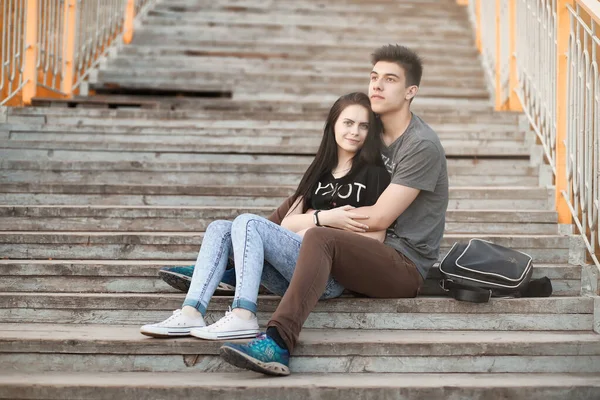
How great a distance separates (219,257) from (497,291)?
115cm

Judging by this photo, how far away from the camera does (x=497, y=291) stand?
9.89 ft

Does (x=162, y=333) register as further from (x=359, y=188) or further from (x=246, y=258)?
(x=359, y=188)

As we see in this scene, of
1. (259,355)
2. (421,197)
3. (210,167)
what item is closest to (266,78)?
(210,167)

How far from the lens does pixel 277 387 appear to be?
8.18 ft

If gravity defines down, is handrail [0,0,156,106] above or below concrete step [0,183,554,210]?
above

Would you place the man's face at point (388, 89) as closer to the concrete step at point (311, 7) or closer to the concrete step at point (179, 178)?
the concrete step at point (179, 178)

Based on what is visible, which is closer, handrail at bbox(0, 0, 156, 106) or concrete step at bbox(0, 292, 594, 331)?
concrete step at bbox(0, 292, 594, 331)

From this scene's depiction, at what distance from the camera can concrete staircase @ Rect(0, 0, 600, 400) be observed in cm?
268

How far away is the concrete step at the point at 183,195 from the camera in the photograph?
3971 millimetres

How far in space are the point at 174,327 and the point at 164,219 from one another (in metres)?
1.11

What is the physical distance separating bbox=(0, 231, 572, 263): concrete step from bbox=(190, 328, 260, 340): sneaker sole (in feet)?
2.71

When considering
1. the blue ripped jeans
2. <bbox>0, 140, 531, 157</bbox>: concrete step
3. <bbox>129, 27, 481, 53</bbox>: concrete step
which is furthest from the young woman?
<bbox>129, 27, 481, 53</bbox>: concrete step

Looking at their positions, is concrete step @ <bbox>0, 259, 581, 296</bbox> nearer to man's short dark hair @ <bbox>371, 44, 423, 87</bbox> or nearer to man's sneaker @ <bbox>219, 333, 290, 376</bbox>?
man's sneaker @ <bbox>219, 333, 290, 376</bbox>

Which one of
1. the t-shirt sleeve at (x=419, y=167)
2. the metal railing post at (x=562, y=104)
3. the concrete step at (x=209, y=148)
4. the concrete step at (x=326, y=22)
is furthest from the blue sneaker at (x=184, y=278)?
the concrete step at (x=326, y=22)
